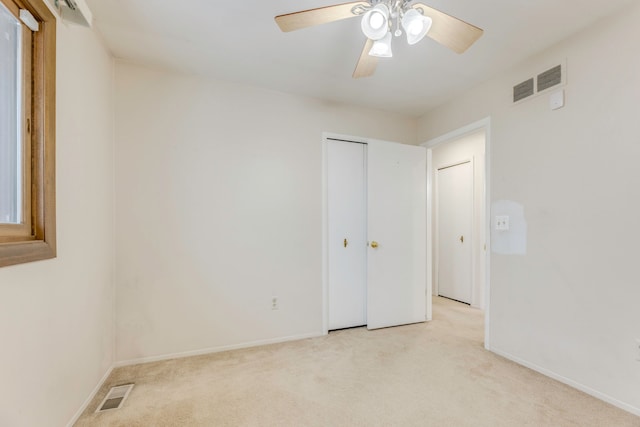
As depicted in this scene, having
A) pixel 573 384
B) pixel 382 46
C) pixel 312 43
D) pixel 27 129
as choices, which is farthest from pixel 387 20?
pixel 573 384

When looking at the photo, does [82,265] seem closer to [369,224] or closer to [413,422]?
[413,422]

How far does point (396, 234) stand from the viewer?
331 cm

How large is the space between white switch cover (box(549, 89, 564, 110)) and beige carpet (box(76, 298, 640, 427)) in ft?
6.70

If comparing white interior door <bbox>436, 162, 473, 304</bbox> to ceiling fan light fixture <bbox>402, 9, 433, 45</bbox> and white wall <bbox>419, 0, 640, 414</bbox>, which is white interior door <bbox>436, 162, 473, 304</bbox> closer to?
white wall <bbox>419, 0, 640, 414</bbox>

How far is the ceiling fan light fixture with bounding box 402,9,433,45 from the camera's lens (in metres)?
1.41

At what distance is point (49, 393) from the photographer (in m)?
1.45

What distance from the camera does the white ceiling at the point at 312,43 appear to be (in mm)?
1794

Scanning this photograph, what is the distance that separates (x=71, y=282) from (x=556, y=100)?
3.52 meters

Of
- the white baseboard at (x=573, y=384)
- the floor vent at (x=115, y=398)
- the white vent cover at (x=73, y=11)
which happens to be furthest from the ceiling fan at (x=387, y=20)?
the floor vent at (x=115, y=398)

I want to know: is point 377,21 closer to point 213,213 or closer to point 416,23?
point 416,23

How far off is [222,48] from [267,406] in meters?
2.58

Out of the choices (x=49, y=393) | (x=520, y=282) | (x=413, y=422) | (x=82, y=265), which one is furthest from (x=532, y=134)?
(x=49, y=393)

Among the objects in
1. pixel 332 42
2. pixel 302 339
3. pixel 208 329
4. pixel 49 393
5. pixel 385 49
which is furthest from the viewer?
pixel 302 339

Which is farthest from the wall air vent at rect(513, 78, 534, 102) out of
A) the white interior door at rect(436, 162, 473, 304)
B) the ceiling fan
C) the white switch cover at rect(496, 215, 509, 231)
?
the white interior door at rect(436, 162, 473, 304)
